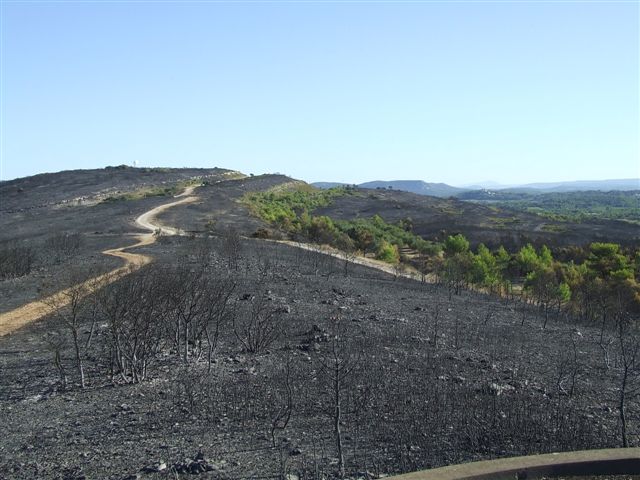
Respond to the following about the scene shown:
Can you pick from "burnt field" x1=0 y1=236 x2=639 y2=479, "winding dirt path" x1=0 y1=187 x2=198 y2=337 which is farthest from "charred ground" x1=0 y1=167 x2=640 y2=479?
"winding dirt path" x1=0 y1=187 x2=198 y2=337

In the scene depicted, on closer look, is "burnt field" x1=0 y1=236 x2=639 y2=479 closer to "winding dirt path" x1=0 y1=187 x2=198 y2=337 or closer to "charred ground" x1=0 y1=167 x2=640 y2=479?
"charred ground" x1=0 y1=167 x2=640 y2=479

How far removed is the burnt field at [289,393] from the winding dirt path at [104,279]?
927mm

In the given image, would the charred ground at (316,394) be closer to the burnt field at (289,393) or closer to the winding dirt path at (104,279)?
the burnt field at (289,393)

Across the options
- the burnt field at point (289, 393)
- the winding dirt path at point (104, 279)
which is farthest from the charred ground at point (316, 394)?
the winding dirt path at point (104, 279)

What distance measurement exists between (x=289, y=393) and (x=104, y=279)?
1014cm

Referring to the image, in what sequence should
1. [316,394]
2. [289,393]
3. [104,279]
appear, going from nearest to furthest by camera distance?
[289,393] → [316,394] → [104,279]

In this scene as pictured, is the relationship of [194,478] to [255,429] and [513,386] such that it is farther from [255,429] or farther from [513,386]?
[513,386]

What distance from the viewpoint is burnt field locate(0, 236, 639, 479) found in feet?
33.2

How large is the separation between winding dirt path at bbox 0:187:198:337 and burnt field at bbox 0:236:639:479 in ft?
3.04

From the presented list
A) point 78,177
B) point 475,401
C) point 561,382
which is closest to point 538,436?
point 475,401

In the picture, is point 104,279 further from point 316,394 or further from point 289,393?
point 289,393

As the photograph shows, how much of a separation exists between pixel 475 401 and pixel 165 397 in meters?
6.74

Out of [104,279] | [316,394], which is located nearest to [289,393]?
[316,394]

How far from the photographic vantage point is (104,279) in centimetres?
1909
